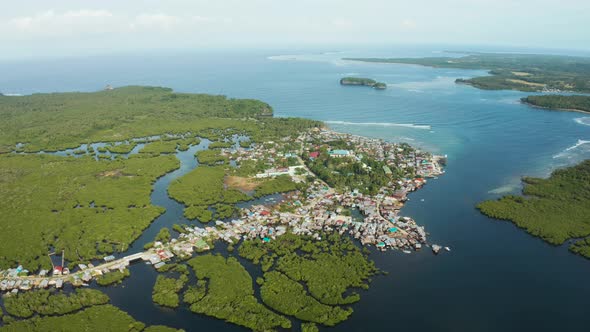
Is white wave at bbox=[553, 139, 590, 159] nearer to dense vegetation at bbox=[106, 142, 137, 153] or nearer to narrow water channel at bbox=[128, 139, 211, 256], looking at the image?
narrow water channel at bbox=[128, 139, 211, 256]

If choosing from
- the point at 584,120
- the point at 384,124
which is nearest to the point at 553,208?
the point at 384,124

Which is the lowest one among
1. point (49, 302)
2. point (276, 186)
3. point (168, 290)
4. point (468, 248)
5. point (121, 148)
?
point (49, 302)

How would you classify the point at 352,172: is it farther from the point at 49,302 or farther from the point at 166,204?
the point at 49,302

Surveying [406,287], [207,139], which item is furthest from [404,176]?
[207,139]

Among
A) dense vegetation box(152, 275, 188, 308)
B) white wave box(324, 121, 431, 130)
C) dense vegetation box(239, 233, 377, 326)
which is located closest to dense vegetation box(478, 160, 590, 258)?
dense vegetation box(239, 233, 377, 326)

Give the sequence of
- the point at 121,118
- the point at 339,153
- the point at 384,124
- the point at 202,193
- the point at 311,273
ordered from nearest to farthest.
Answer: the point at 311,273, the point at 202,193, the point at 339,153, the point at 384,124, the point at 121,118

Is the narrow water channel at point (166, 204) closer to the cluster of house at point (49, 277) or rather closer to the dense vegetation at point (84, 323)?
the cluster of house at point (49, 277)
